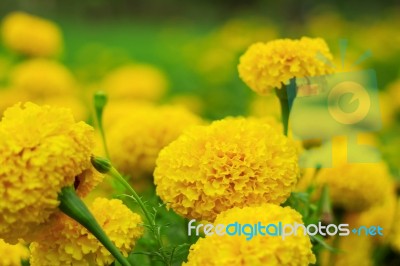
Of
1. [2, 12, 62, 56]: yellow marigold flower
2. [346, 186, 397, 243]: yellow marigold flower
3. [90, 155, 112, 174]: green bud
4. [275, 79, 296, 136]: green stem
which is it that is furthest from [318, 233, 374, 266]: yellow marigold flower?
[2, 12, 62, 56]: yellow marigold flower

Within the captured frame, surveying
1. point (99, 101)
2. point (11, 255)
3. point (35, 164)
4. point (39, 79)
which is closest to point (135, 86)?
point (39, 79)

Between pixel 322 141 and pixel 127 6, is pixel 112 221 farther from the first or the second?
pixel 127 6

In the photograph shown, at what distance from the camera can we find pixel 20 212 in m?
0.80

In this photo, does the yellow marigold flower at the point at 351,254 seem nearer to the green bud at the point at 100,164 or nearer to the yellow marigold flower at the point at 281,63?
the yellow marigold flower at the point at 281,63

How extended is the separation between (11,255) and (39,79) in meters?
1.77

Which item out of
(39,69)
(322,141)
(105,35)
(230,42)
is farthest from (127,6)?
(322,141)

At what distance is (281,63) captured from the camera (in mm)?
1065

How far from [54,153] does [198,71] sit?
134 inches

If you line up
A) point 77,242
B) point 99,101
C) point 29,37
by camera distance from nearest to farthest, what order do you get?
point 77,242
point 99,101
point 29,37

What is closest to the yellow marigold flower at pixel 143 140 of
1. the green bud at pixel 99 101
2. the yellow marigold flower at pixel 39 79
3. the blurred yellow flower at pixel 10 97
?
the green bud at pixel 99 101

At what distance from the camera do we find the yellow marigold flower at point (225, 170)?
3.08 feet

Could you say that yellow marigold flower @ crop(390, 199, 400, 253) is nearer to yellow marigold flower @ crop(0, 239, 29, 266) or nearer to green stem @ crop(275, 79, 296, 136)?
green stem @ crop(275, 79, 296, 136)

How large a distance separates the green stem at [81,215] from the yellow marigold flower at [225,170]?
4.7 inches

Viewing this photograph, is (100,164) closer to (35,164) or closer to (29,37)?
(35,164)
